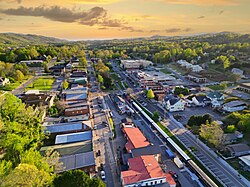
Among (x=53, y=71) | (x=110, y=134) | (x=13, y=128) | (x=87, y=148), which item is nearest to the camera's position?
(x=13, y=128)

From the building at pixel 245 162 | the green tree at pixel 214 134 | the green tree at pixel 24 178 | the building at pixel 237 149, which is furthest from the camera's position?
the green tree at pixel 214 134

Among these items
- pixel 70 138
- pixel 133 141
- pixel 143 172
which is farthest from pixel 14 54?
pixel 143 172

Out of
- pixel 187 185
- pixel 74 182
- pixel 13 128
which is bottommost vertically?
pixel 187 185

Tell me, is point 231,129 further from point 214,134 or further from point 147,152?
point 147,152

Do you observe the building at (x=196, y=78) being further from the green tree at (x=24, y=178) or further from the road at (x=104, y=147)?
the green tree at (x=24, y=178)

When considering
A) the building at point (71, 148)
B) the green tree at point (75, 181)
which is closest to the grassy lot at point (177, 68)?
the building at point (71, 148)

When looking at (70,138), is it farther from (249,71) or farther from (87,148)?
(249,71)

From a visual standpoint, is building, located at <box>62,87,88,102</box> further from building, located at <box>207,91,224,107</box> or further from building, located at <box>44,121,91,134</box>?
building, located at <box>207,91,224,107</box>

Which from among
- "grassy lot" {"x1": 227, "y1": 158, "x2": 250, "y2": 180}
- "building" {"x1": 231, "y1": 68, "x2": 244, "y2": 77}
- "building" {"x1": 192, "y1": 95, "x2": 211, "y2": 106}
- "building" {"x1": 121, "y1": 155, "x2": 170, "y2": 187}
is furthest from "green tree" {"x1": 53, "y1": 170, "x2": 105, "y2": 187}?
"building" {"x1": 231, "y1": 68, "x2": 244, "y2": 77}
